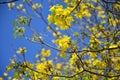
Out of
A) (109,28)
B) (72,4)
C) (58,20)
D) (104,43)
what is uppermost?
(109,28)

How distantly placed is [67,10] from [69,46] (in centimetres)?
63

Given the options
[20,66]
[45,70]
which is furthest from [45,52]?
[20,66]

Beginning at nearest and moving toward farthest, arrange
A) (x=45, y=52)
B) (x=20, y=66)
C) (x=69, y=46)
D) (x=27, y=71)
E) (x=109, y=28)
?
(x=69, y=46) → (x=20, y=66) → (x=27, y=71) → (x=45, y=52) → (x=109, y=28)

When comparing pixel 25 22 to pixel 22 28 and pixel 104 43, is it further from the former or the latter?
pixel 104 43

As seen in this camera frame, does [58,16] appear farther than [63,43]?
No

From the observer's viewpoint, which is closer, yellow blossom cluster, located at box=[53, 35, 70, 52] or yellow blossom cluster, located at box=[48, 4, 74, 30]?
yellow blossom cluster, located at box=[48, 4, 74, 30]

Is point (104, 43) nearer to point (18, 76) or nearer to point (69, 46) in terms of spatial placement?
point (69, 46)

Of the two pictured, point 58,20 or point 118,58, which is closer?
point 58,20

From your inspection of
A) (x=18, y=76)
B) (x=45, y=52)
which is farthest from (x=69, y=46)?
(x=45, y=52)

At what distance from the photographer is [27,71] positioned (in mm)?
3537

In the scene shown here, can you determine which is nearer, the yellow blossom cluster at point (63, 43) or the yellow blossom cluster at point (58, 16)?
the yellow blossom cluster at point (58, 16)

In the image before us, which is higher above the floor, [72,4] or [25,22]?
[25,22]

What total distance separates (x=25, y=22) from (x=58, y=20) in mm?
1326

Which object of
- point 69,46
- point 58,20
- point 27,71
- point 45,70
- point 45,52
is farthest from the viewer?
point 45,52
